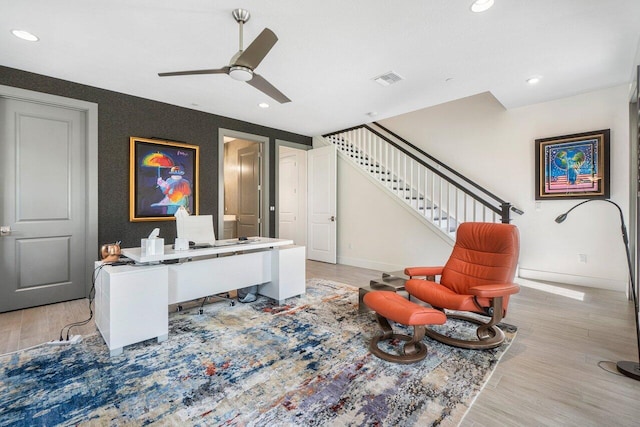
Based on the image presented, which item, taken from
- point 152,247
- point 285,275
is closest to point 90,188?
point 152,247

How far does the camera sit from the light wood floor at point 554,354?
5.42 ft

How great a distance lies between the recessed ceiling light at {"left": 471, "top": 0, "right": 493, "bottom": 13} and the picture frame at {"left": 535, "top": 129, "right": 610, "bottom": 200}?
297 centimetres

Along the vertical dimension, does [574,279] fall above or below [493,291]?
below

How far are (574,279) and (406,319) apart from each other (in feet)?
12.0

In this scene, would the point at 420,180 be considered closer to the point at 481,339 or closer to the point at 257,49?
the point at 481,339

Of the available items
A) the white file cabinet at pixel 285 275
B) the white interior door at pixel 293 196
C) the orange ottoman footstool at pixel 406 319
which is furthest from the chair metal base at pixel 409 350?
the white interior door at pixel 293 196

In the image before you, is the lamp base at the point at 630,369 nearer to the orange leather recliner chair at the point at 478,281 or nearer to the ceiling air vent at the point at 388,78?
the orange leather recliner chair at the point at 478,281

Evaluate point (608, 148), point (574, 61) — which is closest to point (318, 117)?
point (574, 61)

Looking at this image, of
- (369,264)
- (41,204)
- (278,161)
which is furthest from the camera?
(278,161)

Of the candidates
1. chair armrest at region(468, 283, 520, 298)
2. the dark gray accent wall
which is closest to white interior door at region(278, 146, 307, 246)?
the dark gray accent wall

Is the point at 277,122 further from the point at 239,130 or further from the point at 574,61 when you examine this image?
the point at 574,61

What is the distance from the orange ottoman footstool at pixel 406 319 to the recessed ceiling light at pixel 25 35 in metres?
3.77

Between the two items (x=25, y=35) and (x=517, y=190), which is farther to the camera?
(x=517, y=190)

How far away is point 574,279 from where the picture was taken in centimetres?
423
